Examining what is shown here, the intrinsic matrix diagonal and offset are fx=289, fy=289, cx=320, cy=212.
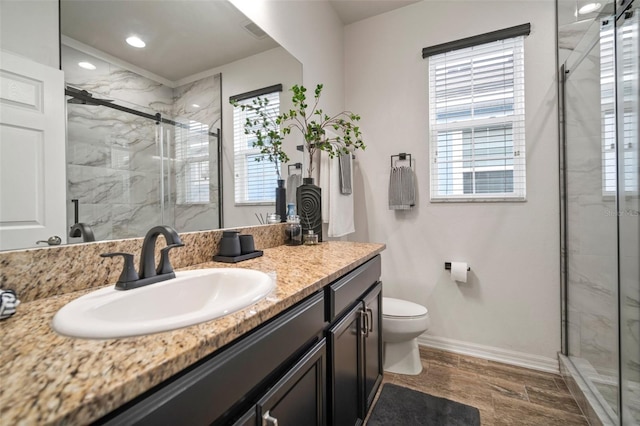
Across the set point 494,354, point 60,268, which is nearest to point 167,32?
point 60,268

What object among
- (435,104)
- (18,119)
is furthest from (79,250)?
(435,104)

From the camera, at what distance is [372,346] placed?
1538 millimetres

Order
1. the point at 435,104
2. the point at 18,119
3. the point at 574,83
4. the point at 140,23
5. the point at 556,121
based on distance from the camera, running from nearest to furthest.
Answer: the point at 18,119 < the point at 140,23 < the point at 574,83 < the point at 556,121 < the point at 435,104

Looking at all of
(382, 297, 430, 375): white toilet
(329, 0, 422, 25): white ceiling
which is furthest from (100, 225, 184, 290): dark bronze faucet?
(329, 0, 422, 25): white ceiling

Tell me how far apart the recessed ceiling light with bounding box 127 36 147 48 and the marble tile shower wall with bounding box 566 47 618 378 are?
2.12 m

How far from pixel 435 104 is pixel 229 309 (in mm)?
2326

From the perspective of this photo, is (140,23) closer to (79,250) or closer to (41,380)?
(79,250)

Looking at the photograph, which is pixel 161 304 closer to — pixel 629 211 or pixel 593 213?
pixel 629 211

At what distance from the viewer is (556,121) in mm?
1994

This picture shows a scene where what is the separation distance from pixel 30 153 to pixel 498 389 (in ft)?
8.15

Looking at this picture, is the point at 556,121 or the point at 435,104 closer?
the point at 556,121

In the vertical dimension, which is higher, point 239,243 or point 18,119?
point 18,119

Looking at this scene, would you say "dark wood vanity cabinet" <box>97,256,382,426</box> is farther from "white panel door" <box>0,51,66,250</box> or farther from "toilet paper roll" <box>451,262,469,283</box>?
"toilet paper roll" <box>451,262,469,283</box>

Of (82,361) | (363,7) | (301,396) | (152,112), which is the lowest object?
(301,396)
